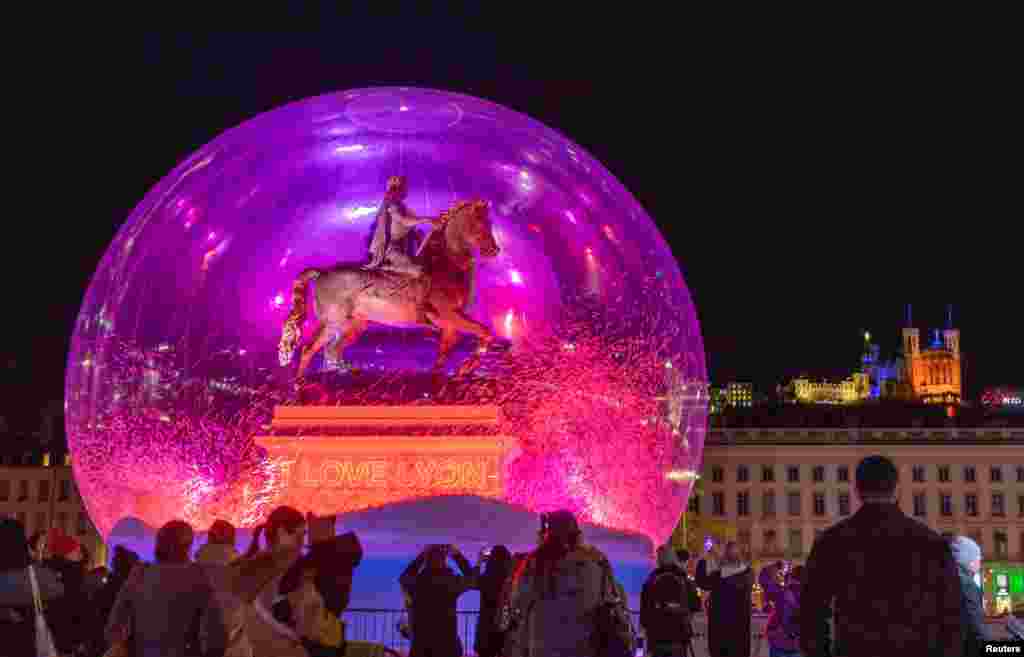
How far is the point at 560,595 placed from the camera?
5.59 metres

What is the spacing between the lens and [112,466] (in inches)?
575

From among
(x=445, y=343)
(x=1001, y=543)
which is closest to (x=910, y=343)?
(x=1001, y=543)

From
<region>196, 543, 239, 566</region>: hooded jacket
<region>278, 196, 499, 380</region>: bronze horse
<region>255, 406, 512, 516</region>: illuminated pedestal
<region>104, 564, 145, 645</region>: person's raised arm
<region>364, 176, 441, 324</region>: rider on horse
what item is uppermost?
<region>364, 176, 441, 324</region>: rider on horse

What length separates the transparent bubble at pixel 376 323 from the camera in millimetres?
14781

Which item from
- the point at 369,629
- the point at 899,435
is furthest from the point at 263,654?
the point at 899,435

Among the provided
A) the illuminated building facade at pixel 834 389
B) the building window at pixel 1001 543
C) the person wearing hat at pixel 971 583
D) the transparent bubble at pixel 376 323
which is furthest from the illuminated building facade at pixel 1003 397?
the person wearing hat at pixel 971 583

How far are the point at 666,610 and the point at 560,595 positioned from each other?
3418 mm

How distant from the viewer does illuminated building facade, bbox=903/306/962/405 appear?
13612 cm

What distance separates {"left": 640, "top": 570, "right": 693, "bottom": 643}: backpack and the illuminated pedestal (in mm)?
6443

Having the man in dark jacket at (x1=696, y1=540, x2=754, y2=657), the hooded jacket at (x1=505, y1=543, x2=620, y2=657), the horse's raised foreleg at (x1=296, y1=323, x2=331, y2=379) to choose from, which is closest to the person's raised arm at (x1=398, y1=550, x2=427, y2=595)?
the hooded jacket at (x1=505, y1=543, x2=620, y2=657)

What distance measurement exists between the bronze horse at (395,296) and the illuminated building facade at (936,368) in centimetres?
12561

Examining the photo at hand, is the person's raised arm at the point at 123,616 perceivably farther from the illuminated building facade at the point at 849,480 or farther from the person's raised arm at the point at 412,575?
the illuminated building facade at the point at 849,480

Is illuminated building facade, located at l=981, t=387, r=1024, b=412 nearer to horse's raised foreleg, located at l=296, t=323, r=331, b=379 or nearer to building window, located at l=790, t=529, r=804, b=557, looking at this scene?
building window, located at l=790, t=529, r=804, b=557

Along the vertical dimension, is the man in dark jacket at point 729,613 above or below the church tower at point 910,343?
below
